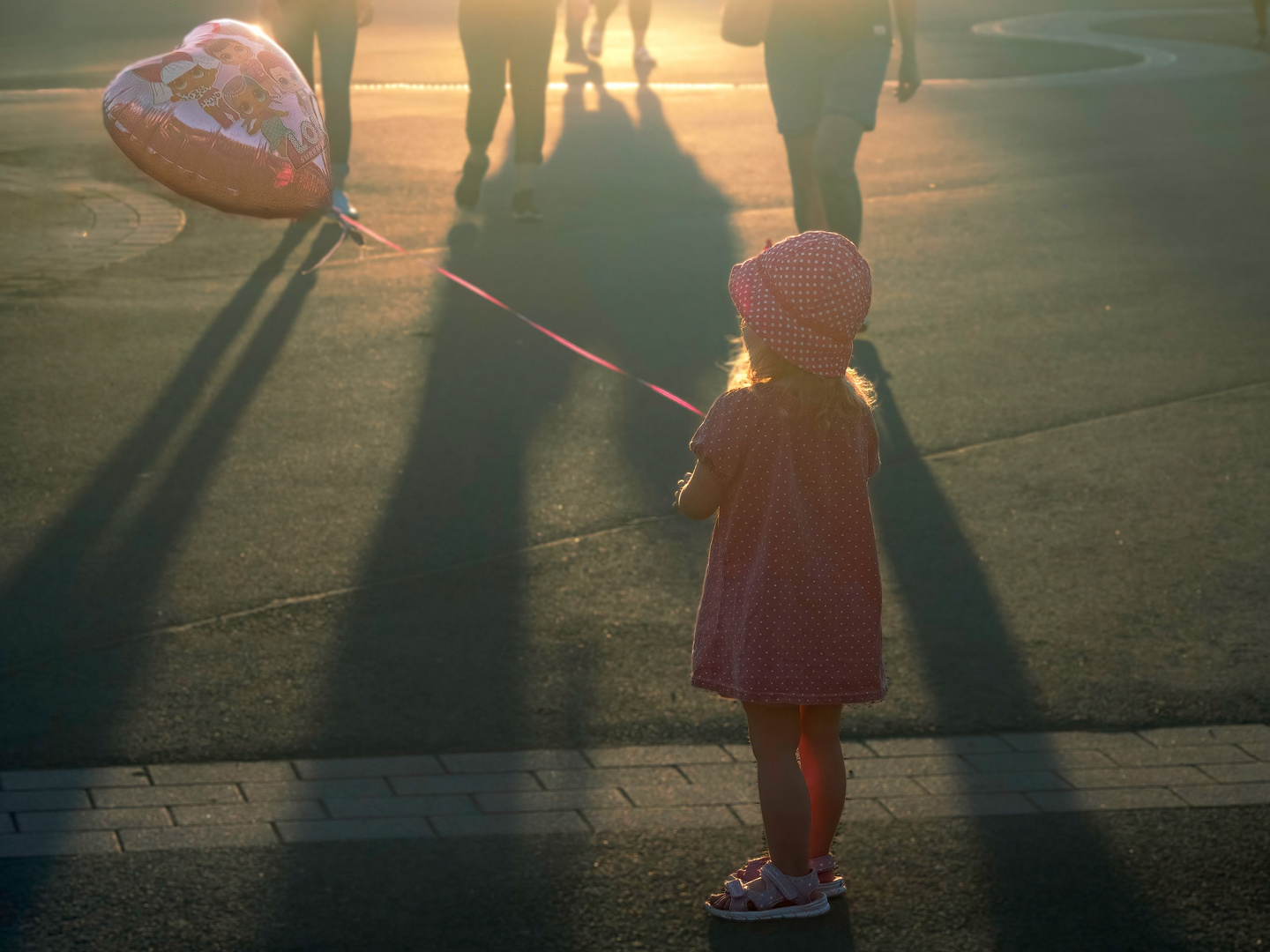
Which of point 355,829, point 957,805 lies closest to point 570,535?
point 355,829

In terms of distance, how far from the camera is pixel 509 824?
3299 mm

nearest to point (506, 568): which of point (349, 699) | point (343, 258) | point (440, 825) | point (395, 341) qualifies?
point (349, 699)

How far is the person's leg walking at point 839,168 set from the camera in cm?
684

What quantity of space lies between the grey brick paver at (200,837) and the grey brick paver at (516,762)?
0.49 metres

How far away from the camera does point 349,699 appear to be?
381 cm

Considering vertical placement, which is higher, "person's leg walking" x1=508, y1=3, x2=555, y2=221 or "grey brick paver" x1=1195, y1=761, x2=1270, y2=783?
"person's leg walking" x1=508, y1=3, x2=555, y2=221

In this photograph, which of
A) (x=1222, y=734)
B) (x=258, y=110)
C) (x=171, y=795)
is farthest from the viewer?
(x=258, y=110)

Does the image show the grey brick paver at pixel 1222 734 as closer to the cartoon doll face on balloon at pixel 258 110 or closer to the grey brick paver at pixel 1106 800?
the grey brick paver at pixel 1106 800

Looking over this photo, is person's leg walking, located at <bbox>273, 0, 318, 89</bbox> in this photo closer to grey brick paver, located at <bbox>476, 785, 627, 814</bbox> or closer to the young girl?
grey brick paver, located at <bbox>476, 785, 627, 814</bbox>

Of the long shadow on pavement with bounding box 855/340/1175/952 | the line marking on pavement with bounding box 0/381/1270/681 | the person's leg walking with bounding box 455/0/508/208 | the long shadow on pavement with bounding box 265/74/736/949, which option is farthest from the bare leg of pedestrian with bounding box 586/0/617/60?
the line marking on pavement with bounding box 0/381/1270/681

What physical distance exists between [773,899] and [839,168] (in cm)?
464

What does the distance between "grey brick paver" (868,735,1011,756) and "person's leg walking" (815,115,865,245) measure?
12.0 feet

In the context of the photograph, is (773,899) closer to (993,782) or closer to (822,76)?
(993,782)

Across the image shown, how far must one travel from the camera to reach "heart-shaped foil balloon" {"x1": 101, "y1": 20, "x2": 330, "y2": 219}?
3717 mm
